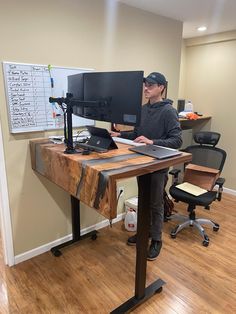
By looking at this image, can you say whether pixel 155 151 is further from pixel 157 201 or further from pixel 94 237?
pixel 94 237

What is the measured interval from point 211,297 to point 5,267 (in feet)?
5.60

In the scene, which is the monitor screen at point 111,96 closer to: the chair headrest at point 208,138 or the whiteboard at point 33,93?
the whiteboard at point 33,93

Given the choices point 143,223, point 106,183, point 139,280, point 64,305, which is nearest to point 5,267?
point 64,305

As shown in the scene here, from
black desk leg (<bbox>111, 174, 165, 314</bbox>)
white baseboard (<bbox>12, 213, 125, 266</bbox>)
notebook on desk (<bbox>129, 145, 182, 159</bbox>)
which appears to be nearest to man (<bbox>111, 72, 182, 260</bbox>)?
notebook on desk (<bbox>129, 145, 182, 159</bbox>)

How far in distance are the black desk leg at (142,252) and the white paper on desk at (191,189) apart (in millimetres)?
1026

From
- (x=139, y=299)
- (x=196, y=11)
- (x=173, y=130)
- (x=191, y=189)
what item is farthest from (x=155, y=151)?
(x=196, y=11)

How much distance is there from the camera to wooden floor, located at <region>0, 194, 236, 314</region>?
5.73ft

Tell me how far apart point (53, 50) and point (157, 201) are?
1.57 m

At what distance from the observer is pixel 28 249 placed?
223 cm

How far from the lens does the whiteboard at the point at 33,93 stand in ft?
6.20

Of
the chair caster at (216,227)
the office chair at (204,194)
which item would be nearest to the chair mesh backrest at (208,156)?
the office chair at (204,194)

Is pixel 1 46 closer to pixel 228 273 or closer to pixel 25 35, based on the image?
pixel 25 35

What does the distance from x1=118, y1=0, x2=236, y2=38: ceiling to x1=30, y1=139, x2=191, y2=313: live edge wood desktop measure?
157 cm

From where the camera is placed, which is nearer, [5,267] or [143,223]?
[143,223]
